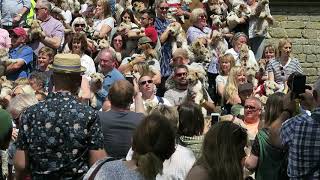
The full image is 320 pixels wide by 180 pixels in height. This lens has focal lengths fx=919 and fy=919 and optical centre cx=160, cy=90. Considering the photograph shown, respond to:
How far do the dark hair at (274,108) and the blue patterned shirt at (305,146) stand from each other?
91cm

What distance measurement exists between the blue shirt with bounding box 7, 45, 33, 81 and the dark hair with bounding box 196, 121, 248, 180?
27.4ft

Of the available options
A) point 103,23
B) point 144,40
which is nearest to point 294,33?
point 103,23

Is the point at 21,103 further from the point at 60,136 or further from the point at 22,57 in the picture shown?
the point at 22,57

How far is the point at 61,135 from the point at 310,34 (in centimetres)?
1338

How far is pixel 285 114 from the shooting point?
24.9 feet

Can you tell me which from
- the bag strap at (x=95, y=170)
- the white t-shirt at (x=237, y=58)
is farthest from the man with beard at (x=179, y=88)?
the bag strap at (x=95, y=170)

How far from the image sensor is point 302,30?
63.8 feet

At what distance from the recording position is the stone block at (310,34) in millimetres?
19328

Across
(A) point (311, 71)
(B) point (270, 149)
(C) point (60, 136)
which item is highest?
(C) point (60, 136)

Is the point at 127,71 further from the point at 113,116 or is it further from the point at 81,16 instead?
the point at 113,116

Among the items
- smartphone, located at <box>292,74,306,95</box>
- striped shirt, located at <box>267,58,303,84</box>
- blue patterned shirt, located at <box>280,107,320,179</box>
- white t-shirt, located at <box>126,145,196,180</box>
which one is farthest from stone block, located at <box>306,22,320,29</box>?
blue patterned shirt, located at <box>280,107,320,179</box>

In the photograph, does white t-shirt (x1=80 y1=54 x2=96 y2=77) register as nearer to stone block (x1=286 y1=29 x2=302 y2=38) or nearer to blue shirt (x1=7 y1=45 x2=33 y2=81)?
blue shirt (x1=7 y1=45 x2=33 y2=81)

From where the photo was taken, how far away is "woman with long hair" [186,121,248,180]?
5.70 metres

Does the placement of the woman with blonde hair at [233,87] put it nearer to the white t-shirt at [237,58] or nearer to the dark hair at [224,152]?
the white t-shirt at [237,58]
